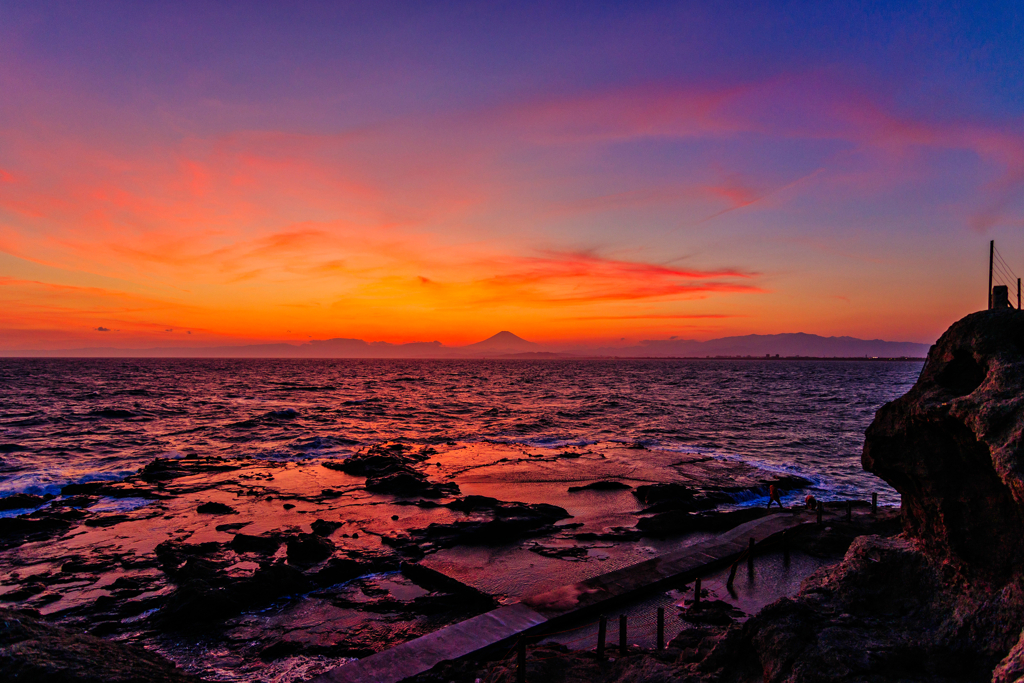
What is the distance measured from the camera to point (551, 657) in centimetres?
891

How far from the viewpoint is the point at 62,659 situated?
6.78m

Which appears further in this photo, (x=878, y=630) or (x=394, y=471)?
(x=394, y=471)

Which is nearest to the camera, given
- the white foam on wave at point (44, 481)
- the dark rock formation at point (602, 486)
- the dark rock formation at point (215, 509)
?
the dark rock formation at point (215, 509)

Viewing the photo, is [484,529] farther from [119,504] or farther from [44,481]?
[44,481]

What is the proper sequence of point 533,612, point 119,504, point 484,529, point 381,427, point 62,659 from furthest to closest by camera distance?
point 381,427 < point 119,504 < point 484,529 < point 533,612 < point 62,659

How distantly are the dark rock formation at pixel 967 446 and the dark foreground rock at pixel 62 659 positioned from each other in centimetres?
1150

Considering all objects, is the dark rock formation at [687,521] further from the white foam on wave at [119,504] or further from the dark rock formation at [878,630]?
the white foam on wave at [119,504]

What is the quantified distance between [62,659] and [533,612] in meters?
8.04

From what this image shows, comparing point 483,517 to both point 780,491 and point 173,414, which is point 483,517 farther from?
point 173,414

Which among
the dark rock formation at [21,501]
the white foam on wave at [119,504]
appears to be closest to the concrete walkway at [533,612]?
the white foam on wave at [119,504]

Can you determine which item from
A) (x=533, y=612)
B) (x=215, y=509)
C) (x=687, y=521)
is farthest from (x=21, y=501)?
(x=687, y=521)

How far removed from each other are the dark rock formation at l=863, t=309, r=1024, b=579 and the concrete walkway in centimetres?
670

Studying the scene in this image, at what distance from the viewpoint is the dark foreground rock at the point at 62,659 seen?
21.0 feet

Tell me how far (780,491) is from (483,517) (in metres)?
14.9
